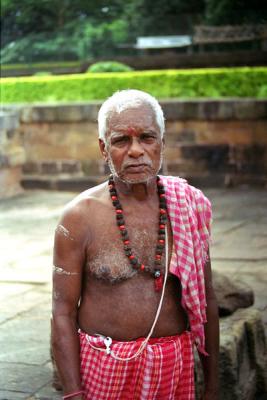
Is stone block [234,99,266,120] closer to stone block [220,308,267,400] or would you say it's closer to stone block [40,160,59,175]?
stone block [40,160,59,175]

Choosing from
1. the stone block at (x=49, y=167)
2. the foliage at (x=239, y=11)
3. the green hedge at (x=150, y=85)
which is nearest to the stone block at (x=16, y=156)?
the stone block at (x=49, y=167)

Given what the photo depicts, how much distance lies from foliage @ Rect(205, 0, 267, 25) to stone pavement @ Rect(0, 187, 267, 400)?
964 cm

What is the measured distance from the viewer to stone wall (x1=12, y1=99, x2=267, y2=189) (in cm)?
1099

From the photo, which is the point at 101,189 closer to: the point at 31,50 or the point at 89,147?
the point at 89,147

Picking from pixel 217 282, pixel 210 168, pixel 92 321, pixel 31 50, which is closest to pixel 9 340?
pixel 217 282

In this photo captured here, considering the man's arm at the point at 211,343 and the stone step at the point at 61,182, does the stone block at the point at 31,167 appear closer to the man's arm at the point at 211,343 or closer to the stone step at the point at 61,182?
the stone step at the point at 61,182

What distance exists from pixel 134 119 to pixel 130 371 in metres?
0.77

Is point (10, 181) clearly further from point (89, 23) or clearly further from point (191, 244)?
point (89, 23)

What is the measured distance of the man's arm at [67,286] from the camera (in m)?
2.70

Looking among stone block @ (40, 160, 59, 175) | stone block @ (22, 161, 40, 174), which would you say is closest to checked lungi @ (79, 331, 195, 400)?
stone block @ (40, 160, 59, 175)

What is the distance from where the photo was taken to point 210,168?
1122 centimetres

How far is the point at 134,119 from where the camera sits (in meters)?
2.71

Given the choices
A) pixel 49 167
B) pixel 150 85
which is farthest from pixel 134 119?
pixel 150 85

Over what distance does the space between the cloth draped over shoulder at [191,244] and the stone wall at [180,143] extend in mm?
8130
